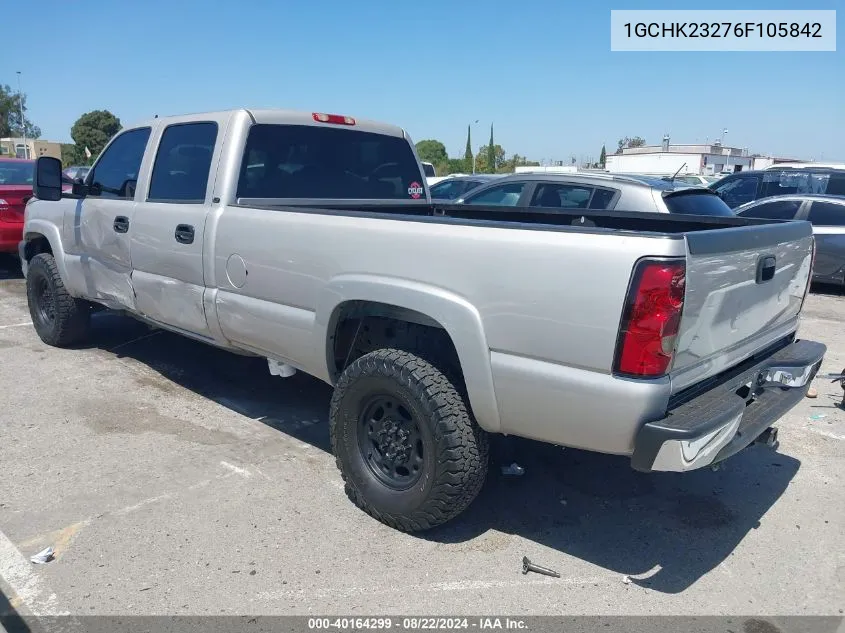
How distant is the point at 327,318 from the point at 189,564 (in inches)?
51.7

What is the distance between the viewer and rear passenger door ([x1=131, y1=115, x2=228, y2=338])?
4.42 metres

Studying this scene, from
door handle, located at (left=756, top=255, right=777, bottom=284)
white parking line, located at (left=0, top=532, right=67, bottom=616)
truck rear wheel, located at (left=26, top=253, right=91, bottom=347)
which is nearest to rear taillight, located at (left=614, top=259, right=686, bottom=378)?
door handle, located at (left=756, top=255, right=777, bottom=284)

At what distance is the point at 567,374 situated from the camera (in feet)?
9.12

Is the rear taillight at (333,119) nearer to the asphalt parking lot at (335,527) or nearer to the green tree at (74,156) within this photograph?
the asphalt parking lot at (335,527)

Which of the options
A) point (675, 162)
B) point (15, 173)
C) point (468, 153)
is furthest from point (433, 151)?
point (15, 173)

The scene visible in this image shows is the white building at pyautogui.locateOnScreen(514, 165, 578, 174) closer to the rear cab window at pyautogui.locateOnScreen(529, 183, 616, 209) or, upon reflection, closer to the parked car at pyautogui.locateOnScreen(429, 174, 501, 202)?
the rear cab window at pyautogui.locateOnScreen(529, 183, 616, 209)

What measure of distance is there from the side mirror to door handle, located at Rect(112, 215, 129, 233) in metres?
0.74

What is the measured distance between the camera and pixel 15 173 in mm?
10211

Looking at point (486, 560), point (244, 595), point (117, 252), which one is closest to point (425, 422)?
point (486, 560)

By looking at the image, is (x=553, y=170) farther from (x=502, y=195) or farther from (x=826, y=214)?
(x=502, y=195)

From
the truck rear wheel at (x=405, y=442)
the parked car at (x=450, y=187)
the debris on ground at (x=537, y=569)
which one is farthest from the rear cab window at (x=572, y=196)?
the parked car at (x=450, y=187)

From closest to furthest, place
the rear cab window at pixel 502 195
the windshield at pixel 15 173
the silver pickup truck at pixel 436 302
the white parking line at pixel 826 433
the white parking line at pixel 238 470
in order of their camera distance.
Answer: the silver pickup truck at pixel 436 302 < the white parking line at pixel 238 470 < the white parking line at pixel 826 433 < the rear cab window at pixel 502 195 < the windshield at pixel 15 173

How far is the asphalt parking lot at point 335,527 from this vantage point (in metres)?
2.99

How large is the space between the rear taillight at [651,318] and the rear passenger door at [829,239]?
30.4 ft
